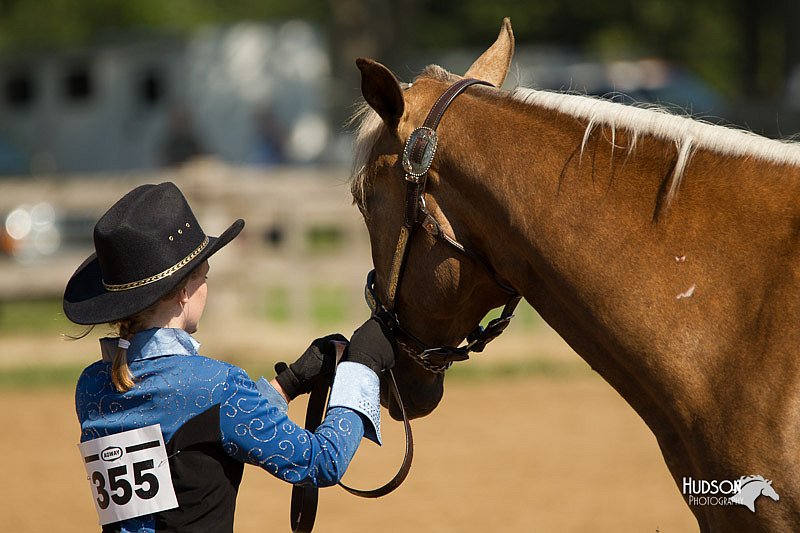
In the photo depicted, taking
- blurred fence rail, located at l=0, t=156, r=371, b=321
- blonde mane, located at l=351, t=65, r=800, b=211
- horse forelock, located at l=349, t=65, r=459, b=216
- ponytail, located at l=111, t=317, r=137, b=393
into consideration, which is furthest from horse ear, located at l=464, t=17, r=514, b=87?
blurred fence rail, located at l=0, t=156, r=371, b=321

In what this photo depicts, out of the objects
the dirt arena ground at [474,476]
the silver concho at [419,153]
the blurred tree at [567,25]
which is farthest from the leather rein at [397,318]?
the blurred tree at [567,25]

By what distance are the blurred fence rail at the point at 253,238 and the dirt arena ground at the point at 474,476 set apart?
223cm

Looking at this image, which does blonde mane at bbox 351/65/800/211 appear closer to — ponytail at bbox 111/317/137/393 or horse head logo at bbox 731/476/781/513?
horse head logo at bbox 731/476/781/513

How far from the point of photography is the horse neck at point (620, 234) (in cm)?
229

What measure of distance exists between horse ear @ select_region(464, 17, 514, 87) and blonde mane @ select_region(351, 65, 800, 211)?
323 millimetres

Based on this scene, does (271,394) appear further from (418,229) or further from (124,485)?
(418,229)

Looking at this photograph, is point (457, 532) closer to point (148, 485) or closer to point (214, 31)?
point (148, 485)

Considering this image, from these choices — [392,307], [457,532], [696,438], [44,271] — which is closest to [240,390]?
[392,307]

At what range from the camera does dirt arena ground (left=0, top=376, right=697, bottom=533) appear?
5305mm

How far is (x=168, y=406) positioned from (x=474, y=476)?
3.96 metres

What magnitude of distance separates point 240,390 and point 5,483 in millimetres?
4459

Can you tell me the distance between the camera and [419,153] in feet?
8.40

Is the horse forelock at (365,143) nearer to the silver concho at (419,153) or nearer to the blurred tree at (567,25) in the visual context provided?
the silver concho at (419,153)

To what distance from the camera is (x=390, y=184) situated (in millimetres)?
2664
